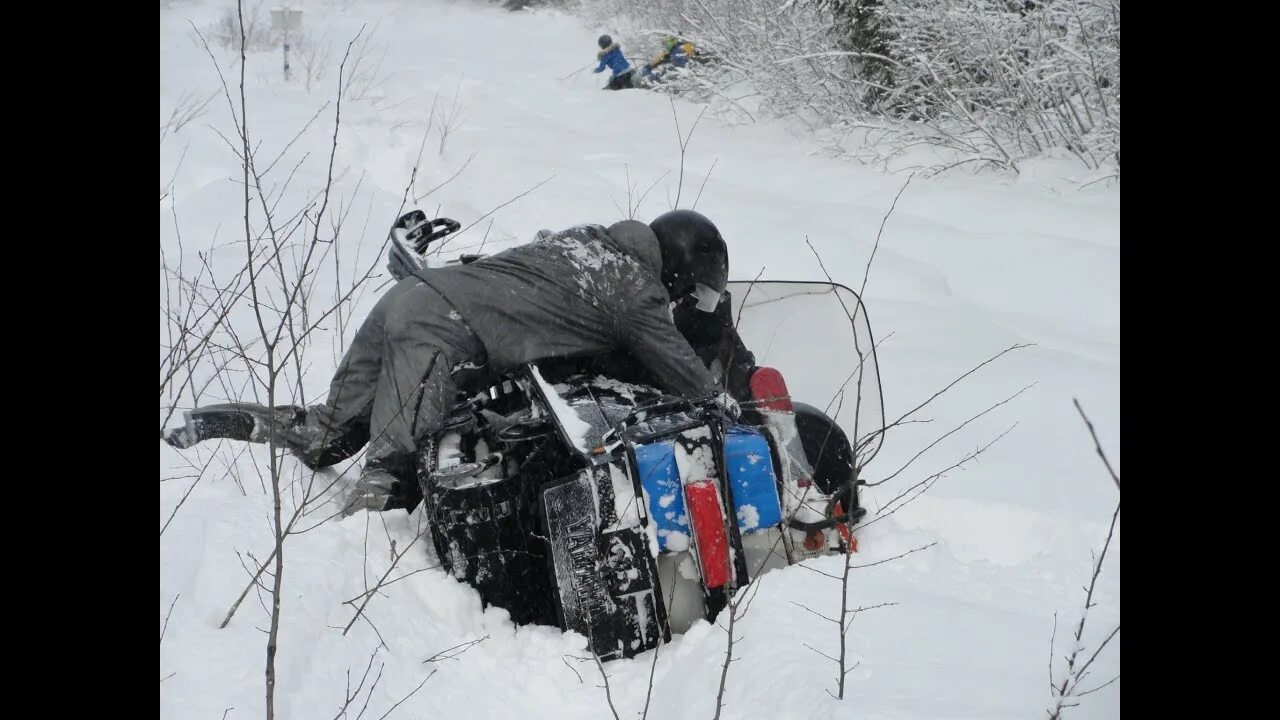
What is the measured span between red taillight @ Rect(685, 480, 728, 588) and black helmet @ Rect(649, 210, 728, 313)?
3.24 feet

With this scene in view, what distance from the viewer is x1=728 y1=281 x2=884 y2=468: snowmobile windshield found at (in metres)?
3.23

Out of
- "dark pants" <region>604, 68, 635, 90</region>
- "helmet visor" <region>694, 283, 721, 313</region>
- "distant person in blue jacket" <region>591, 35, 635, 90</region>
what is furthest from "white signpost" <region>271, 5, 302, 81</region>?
"helmet visor" <region>694, 283, 721, 313</region>

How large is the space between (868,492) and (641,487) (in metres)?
1.23

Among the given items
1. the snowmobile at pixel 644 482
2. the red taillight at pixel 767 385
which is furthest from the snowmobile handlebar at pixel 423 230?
the red taillight at pixel 767 385

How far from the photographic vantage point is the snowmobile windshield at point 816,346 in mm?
3232

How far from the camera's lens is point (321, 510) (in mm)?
3254

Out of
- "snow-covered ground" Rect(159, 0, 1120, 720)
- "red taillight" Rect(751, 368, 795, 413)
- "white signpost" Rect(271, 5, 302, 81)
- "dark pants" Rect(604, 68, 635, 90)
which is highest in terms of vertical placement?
"white signpost" Rect(271, 5, 302, 81)

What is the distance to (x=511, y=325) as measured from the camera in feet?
11.2

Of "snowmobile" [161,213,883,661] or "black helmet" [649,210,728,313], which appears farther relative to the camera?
"black helmet" [649,210,728,313]

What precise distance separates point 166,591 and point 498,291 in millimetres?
1477

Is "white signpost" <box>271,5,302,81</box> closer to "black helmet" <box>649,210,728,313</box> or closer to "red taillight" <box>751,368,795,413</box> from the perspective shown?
"black helmet" <box>649,210,728,313</box>

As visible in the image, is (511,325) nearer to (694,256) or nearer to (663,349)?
(663,349)
